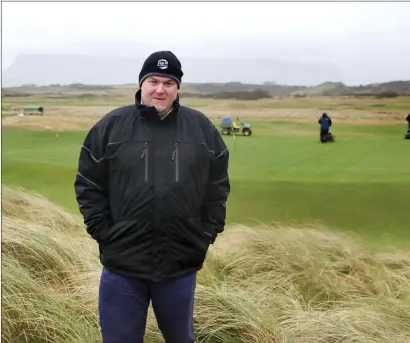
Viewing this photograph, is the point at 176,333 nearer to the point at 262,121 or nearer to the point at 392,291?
the point at 392,291

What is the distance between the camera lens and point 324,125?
175 inches

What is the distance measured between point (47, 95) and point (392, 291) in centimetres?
352

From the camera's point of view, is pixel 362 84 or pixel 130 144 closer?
pixel 130 144

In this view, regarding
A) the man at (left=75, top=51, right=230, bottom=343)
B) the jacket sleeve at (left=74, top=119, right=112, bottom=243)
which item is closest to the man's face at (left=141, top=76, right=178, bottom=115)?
the man at (left=75, top=51, right=230, bottom=343)

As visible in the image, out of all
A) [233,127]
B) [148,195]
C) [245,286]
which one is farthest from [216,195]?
[233,127]

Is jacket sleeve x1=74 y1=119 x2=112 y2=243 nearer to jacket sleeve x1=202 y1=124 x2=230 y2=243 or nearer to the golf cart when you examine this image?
jacket sleeve x1=202 y1=124 x2=230 y2=243

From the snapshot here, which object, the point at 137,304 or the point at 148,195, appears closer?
the point at 148,195

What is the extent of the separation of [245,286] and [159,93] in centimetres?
217

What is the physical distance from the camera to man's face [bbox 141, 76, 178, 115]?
2.15 metres

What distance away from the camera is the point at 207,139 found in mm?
2221

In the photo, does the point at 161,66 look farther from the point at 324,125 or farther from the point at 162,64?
the point at 324,125

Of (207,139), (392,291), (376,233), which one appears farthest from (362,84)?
(207,139)

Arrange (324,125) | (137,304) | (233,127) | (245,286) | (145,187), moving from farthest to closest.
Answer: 1. (233,127)
2. (324,125)
3. (245,286)
4. (137,304)
5. (145,187)

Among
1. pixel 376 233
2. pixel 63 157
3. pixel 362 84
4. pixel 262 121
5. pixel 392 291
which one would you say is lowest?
pixel 392 291
